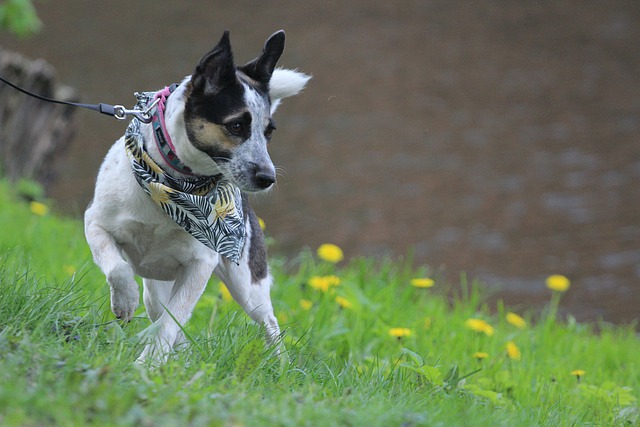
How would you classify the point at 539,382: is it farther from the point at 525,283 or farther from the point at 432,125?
the point at 432,125

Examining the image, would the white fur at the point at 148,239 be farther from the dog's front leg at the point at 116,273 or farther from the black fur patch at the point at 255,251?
the black fur patch at the point at 255,251

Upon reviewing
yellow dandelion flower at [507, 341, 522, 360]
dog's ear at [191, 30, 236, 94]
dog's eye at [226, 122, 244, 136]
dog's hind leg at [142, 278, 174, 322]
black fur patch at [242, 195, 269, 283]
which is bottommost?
yellow dandelion flower at [507, 341, 522, 360]

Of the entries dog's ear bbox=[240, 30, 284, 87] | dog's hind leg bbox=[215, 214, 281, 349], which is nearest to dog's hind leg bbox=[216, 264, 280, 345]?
dog's hind leg bbox=[215, 214, 281, 349]

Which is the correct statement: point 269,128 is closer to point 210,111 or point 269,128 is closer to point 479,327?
point 210,111

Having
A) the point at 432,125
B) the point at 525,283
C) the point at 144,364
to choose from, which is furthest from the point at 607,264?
the point at 144,364

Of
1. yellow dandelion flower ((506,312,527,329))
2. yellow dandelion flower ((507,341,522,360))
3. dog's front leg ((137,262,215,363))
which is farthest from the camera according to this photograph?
yellow dandelion flower ((506,312,527,329))

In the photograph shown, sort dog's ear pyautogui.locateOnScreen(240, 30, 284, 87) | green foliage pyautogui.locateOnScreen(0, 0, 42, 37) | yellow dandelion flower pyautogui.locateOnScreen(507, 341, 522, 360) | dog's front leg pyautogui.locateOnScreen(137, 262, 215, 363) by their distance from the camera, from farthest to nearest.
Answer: green foliage pyautogui.locateOnScreen(0, 0, 42, 37)
yellow dandelion flower pyautogui.locateOnScreen(507, 341, 522, 360)
dog's ear pyautogui.locateOnScreen(240, 30, 284, 87)
dog's front leg pyautogui.locateOnScreen(137, 262, 215, 363)

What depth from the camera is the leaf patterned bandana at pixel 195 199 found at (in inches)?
159

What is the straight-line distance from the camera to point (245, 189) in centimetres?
409

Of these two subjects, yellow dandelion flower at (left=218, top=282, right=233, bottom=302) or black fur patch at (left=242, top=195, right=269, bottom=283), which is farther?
yellow dandelion flower at (left=218, top=282, right=233, bottom=302)

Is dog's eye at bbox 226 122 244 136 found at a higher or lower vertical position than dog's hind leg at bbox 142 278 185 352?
higher

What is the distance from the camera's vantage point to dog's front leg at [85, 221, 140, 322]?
3.91 meters

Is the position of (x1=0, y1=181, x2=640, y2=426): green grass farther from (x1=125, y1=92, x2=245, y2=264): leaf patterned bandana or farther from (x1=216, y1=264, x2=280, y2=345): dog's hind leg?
(x1=125, y1=92, x2=245, y2=264): leaf patterned bandana

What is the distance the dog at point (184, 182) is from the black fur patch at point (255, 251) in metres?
0.28
